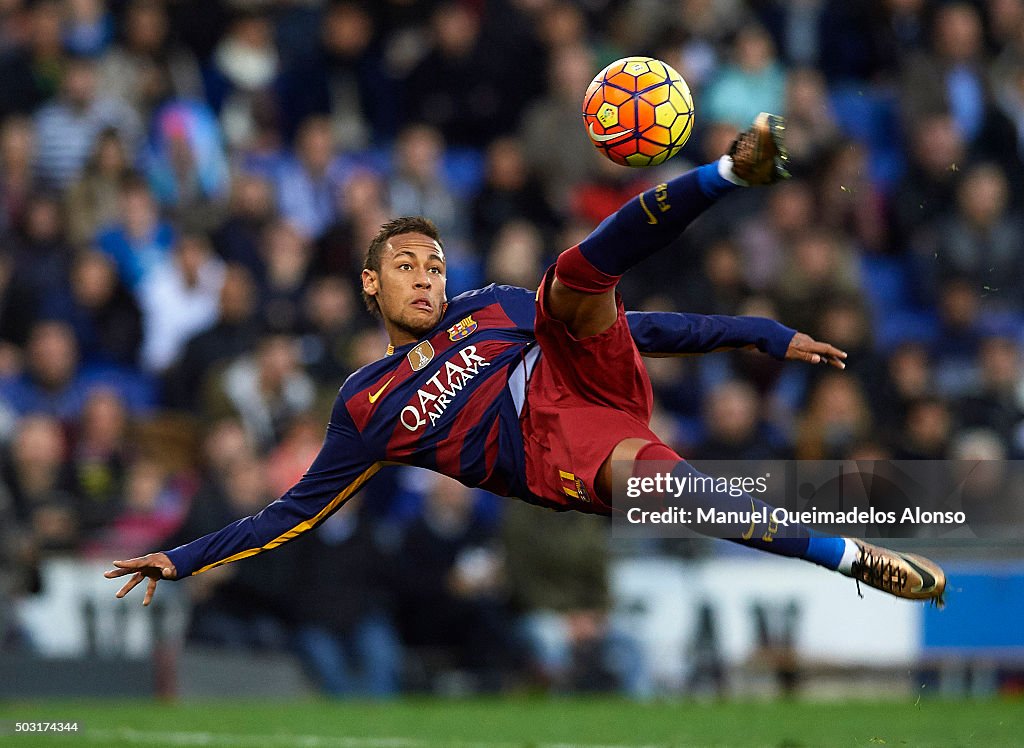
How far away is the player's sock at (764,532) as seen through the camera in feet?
21.8

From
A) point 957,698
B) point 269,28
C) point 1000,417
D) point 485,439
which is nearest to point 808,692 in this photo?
point 957,698

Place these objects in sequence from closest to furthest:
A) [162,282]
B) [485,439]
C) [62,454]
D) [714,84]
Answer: [485,439]
[62,454]
[162,282]
[714,84]

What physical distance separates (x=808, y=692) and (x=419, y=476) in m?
3.50

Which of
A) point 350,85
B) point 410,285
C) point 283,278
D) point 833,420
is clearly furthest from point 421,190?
point 410,285

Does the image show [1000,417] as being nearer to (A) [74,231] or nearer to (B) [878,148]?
(B) [878,148]

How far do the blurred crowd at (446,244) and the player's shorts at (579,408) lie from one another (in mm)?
5250

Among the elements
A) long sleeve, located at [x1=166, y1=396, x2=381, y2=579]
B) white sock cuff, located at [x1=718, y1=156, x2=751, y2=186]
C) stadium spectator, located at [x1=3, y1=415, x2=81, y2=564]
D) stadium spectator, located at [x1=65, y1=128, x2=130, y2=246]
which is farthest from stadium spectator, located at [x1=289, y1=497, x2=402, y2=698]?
white sock cuff, located at [x1=718, y1=156, x2=751, y2=186]

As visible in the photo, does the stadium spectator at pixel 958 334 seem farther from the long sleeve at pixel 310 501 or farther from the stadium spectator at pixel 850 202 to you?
the long sleeve at pixel 310 501

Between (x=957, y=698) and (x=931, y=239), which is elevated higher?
(x=931, y=239)

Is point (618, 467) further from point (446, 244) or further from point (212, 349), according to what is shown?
point (446, 244)

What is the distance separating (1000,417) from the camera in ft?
41.9

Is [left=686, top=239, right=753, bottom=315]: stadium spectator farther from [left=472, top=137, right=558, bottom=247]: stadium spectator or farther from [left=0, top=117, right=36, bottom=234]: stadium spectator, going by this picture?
[left=0, top=117, right=36, bottom=234]: stadium spectator

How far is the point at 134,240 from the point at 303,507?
286 inches

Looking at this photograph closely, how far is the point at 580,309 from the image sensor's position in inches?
262
